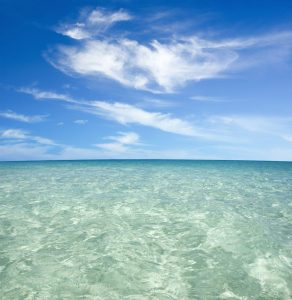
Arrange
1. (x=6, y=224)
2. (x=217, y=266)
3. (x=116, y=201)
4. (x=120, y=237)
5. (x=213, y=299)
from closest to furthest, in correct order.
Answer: (x=213, y=299) < (x=217, y=266) < (x=120, y=237) < (x=6, y=224) < (x=116, y=201)

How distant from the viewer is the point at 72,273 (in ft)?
20.6

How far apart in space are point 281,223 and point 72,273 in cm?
772

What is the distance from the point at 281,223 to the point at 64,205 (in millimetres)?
9156

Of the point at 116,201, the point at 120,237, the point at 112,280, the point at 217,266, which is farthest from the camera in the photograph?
the point at 116,201

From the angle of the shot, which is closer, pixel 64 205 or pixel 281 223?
pixel 281 223

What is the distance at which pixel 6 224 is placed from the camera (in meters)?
10.2

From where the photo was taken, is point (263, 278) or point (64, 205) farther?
point (64, 205)

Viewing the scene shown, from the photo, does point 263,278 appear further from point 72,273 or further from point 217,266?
point 72,273

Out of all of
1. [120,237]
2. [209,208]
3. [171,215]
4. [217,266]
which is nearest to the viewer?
[217,266]

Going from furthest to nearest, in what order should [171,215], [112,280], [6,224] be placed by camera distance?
1. [171,215]
2. [6,224]
3. [112,280]

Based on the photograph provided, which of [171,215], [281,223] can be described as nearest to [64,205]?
[171,215]

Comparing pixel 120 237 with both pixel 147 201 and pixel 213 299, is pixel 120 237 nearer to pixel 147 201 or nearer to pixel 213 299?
pixel 213 299

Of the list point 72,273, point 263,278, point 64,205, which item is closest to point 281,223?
point 263,278

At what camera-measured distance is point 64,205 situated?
13352mm
